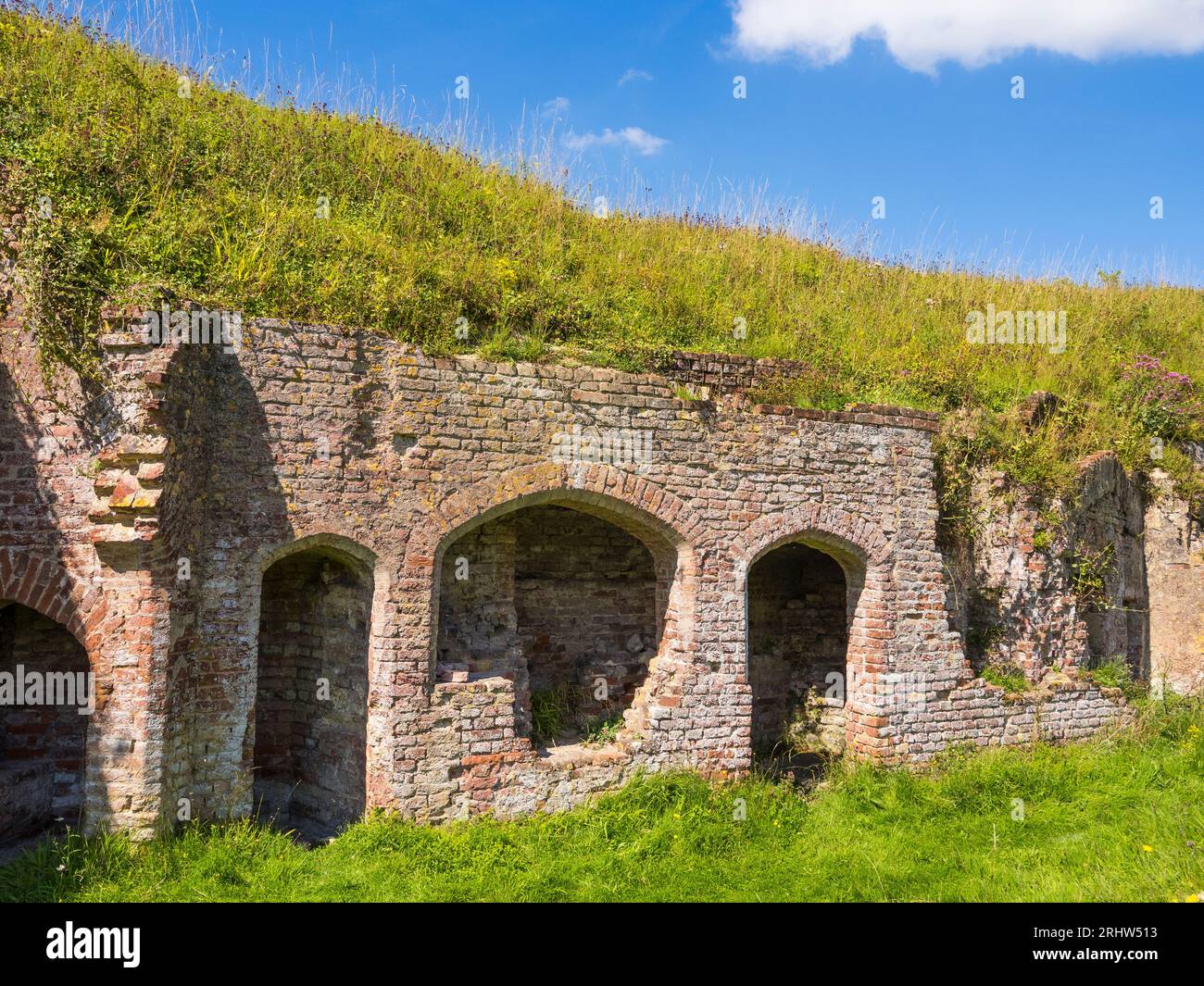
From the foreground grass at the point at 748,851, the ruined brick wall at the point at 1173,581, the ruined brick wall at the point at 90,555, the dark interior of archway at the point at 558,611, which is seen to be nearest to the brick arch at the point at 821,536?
the dark interior of archway at the point at 558,611

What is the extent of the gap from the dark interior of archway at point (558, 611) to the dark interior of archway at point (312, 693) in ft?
2.87

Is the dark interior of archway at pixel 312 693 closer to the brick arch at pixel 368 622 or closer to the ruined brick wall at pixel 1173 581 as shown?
the brick arch at pixel 368 622

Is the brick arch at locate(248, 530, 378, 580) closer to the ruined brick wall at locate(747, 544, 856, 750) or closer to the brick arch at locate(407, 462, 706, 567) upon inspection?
the brick arch at locate(407, 462, 706, 567)

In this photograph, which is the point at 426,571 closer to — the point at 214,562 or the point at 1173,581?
the point at 214,562

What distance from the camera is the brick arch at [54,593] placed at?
5.79 metres

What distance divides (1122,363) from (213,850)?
13.1m

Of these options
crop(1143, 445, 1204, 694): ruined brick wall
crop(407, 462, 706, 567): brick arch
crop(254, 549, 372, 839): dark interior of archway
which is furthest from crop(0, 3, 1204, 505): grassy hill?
crop(254, 549, 372, 839): dark interior of archway

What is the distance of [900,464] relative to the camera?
27.9ft

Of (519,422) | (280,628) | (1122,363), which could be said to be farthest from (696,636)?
(1122,363)

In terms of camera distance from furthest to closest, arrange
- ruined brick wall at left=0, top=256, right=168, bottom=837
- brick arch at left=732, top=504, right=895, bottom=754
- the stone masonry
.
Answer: brick arch at left=732, top=504, right=895, bottom=754, the stone masonry, ruined brick wall at left=0, top=256, right=168, bottom=837

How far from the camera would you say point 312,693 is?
7258mm

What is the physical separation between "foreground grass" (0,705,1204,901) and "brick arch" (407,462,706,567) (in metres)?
2.17

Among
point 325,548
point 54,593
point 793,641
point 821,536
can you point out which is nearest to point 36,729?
point 54,593

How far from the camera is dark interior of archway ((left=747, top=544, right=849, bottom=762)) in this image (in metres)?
9.71
